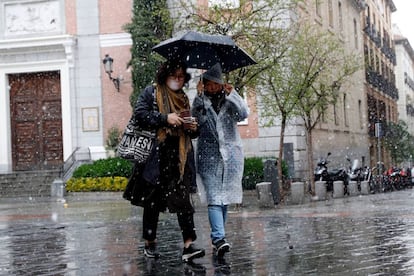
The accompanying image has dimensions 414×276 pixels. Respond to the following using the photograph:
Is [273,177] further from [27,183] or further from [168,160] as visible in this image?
[27,183]

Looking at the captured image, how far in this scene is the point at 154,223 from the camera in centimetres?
633

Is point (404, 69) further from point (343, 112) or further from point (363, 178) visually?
point (363, 178)

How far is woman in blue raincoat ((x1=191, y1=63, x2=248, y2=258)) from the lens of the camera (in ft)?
20.4

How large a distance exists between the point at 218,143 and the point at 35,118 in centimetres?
1906

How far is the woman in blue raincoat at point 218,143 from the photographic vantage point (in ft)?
20.4

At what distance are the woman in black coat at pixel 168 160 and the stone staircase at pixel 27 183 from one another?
608 inches

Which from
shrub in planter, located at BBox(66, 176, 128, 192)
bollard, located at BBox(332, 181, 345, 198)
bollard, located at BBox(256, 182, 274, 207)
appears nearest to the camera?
bollard, located at BBox(256, 182, 274, 207)

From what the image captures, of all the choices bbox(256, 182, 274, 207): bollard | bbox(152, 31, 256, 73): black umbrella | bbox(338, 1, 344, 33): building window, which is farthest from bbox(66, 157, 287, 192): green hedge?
bbox(338, 1, 344, 33): building window

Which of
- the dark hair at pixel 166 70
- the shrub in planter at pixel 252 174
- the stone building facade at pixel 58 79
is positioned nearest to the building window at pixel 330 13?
the stone building facade at pixel 58 79

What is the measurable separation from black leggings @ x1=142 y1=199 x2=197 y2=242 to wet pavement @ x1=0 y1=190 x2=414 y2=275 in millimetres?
222

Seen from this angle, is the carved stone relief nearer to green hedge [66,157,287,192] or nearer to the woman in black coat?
green hedge [66,157,287,192]

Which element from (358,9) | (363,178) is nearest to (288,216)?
(363,178)

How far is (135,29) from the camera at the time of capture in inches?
882

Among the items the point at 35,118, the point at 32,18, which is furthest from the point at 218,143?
the point at 32,18
